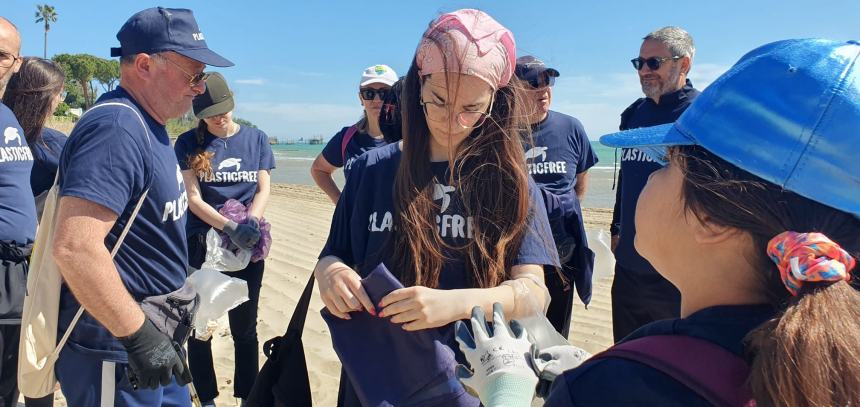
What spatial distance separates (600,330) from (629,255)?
74.9 inches

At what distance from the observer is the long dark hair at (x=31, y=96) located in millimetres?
3467

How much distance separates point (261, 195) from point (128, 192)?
2.31 metres

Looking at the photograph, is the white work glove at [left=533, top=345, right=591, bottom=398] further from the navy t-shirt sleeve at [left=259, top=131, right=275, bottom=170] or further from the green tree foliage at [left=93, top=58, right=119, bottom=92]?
the green tree foliage at [left=93, top=58, right=119, bottom=92]

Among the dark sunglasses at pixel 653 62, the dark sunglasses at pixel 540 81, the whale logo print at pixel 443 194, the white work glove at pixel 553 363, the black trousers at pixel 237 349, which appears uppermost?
the dark sunglasses at pixel 653 62

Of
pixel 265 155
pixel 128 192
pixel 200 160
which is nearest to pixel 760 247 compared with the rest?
pixel 128 192

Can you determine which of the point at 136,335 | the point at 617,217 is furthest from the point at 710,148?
the point at 617,217

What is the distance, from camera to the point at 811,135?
0.89m

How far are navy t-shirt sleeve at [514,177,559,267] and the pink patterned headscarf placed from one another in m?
0.43

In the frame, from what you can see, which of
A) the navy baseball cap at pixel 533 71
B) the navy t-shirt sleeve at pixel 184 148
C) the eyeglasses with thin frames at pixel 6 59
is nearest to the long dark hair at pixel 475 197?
the navy baseball cap at pixel 533 71

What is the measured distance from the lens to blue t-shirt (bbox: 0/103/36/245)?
9.12ft

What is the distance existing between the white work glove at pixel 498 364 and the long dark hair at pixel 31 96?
3.34 m

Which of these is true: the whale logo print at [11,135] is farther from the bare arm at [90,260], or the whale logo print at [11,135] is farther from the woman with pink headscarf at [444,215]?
the woman with pink headscarf at [444,215]

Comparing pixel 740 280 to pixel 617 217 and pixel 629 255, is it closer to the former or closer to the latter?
pixel 629 255

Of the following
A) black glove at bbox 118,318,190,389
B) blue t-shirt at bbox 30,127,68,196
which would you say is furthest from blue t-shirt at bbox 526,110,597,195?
blue t-shirt at bbox 30,127,68,196
